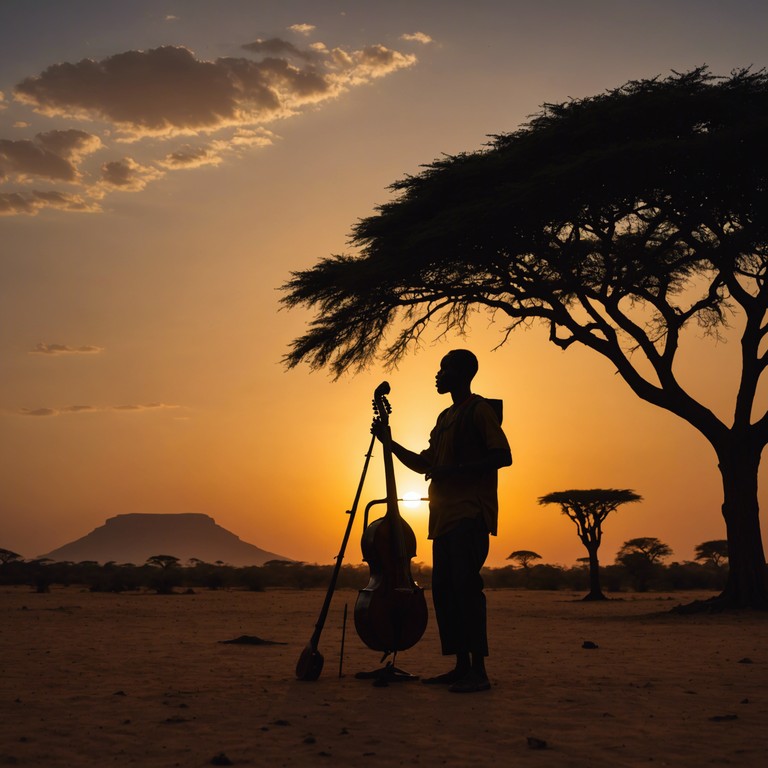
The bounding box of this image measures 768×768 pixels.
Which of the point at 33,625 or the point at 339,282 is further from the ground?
the point at 339,282

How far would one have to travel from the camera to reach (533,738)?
5285mm

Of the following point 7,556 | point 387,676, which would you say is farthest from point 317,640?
point 7,556

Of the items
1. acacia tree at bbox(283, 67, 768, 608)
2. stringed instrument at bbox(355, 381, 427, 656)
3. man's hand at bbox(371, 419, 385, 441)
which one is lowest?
stringed instrument at bbox(355, 381, 427, 656)

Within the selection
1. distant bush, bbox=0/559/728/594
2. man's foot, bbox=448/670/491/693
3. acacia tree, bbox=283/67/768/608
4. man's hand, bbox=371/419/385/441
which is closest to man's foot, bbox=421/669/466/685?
man's foot, bbox=448/670/491/693

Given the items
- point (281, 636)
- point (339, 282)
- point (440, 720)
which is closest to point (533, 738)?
point (440, 720)

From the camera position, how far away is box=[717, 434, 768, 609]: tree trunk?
19.1 m

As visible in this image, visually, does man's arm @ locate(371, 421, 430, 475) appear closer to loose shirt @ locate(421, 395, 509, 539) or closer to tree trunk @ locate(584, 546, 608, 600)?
loose shirt @ locate(421, 395, 509, 539)

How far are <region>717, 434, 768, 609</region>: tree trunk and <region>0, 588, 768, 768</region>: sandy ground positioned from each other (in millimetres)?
7686

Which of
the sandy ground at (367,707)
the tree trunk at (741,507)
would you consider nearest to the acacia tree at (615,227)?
the tree trunk at (741,507)

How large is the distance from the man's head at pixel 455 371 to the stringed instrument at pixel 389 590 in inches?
28.5

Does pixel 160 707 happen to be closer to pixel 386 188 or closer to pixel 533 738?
pixel 533 738

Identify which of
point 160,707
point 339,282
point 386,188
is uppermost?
point 386,188

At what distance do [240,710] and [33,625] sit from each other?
901 centimetres

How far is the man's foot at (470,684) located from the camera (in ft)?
22.8
